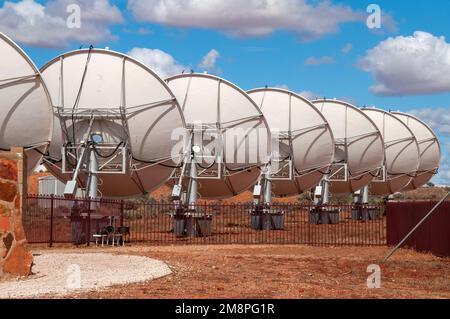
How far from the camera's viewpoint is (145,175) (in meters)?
33.2

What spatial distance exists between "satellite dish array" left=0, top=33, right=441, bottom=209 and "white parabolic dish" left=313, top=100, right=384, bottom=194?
22 centimetres

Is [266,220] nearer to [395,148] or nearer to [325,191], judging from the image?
[325,191]

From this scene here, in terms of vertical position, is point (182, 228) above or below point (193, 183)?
below

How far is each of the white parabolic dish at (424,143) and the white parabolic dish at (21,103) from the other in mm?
42285

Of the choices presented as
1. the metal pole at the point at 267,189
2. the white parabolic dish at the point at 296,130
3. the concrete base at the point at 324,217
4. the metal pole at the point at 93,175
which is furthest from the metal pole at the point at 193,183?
the concrete base at the point at 324,217

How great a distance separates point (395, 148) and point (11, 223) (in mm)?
46762

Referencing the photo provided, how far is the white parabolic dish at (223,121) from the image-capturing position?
36.4 m

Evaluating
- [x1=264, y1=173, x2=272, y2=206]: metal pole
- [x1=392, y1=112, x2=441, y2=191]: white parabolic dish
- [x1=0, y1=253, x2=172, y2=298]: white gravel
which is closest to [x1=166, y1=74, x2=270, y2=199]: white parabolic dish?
[x1=264, y1=173, x2=272, y2=206]: metal pole

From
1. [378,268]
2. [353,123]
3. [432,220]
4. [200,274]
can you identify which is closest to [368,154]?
[353,123]

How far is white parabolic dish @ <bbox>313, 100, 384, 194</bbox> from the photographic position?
50031 mm

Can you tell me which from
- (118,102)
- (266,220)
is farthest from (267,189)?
(118,102)

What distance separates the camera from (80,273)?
1742cm

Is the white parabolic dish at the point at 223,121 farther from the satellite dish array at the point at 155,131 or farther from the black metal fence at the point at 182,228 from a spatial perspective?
the black metal fence at the point at 182,228

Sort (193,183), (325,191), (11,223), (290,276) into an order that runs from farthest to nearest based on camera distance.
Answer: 1. (325,191)
2. (193,183)
3. (290,276)
4. (11,223)
